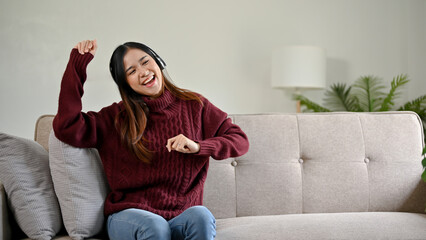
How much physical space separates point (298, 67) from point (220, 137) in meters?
1.66

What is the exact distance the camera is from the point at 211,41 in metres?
3.46

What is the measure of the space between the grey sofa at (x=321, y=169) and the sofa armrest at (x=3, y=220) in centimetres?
42

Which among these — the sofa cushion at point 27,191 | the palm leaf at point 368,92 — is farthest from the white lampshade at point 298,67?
the sofa cushion at point 27,191

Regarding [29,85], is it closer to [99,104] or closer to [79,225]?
[99,104]

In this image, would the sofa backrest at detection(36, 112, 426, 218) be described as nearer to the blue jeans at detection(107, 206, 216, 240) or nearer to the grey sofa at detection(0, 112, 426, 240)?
the grey sofa at detection(0, 112, 426, 240)

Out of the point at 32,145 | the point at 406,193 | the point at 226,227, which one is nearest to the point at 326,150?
the point at 406,193

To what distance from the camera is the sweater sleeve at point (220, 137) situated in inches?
61.6

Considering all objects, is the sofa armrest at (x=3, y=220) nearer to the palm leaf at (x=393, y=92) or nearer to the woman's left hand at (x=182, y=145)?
the woman's left hand at (x=182, y=145)

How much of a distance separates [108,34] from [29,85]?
0.68m

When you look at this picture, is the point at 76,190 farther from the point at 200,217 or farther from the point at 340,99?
the point at 340,99

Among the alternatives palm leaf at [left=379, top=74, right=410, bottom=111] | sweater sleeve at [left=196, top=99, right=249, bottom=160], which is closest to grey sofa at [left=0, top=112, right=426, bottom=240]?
sweater sleeve at [left=196, top=99, right=249, bottom=160]

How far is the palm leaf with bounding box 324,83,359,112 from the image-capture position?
3475 mm

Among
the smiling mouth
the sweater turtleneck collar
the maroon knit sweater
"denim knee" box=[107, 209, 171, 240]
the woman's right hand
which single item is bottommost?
"denim knee" box=[107, 209, 171, 240]

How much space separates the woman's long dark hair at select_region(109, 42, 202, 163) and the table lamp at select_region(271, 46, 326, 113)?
4.99 feet
